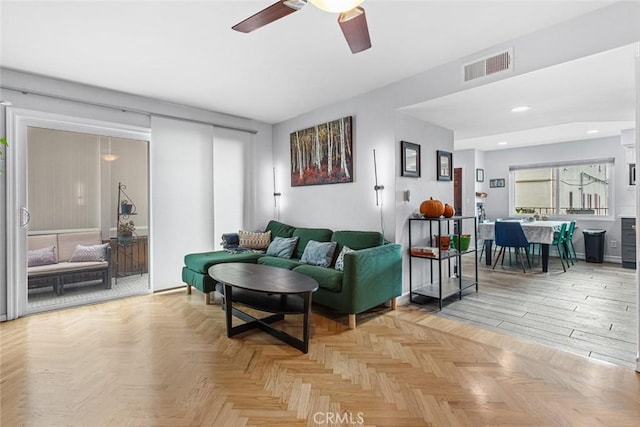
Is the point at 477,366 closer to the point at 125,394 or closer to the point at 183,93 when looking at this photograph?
the point at 125,394

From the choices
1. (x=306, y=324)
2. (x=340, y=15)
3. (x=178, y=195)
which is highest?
(x=340, y=15)

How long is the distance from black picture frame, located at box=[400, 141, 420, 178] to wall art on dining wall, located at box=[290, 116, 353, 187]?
0.71 m

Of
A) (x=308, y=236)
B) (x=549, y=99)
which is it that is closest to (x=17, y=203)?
(x=308, y=236)

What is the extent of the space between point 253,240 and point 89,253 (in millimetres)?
2014

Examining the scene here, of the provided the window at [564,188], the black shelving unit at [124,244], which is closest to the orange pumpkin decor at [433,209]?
the black shelving unit at [124,244]

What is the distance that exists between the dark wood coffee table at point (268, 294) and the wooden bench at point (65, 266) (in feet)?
5.99

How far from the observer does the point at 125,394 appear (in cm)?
201

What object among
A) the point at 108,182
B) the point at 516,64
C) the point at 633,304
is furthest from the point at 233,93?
the point at 633,304

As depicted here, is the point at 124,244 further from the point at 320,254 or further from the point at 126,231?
the point at 320,254

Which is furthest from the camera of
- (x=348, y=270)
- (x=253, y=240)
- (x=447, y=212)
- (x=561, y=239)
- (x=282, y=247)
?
(x=561, y=239)

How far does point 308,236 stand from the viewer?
4.39 metres

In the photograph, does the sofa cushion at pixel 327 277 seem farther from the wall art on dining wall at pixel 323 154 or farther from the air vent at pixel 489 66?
the air vent at pixel 489 66

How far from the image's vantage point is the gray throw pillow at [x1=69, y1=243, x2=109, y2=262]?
12.6 feet

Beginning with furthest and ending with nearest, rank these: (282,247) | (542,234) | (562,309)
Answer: (542,234) → (282,247) → (562,309)
